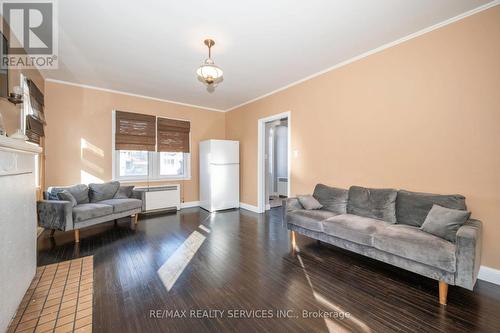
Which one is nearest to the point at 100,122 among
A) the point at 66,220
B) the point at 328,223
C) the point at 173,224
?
the point at 66,220

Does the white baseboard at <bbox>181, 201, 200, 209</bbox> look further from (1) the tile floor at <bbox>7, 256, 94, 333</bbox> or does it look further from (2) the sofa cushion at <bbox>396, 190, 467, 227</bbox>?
(2) the sofa cushion at <bbox>396, 190, 467, 227</bbox>

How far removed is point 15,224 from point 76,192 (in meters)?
2.21

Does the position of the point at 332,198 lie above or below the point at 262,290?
above

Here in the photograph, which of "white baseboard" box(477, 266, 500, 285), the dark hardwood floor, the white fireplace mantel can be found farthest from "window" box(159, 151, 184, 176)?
"white baseboard" box(477, 266, 500, 285)

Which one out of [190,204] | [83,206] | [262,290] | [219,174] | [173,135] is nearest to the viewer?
[262,290]

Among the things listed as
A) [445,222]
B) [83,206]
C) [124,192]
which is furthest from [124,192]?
[445,222]

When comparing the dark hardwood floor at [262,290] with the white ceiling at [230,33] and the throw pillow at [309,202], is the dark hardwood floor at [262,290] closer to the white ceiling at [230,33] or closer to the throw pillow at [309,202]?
the throw pillow at [309,202]

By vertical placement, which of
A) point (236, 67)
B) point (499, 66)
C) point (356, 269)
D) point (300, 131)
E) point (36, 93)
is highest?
point (236, 67)

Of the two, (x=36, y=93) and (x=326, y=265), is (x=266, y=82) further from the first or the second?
(x=36, y=93)

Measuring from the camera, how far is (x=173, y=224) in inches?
161

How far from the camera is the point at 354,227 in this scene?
2.41 m

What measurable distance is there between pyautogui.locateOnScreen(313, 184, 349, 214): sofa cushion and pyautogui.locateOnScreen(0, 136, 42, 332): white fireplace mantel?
339 cm

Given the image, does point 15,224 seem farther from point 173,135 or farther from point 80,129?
point 173,135

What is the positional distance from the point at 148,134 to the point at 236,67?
2805 millimetres
